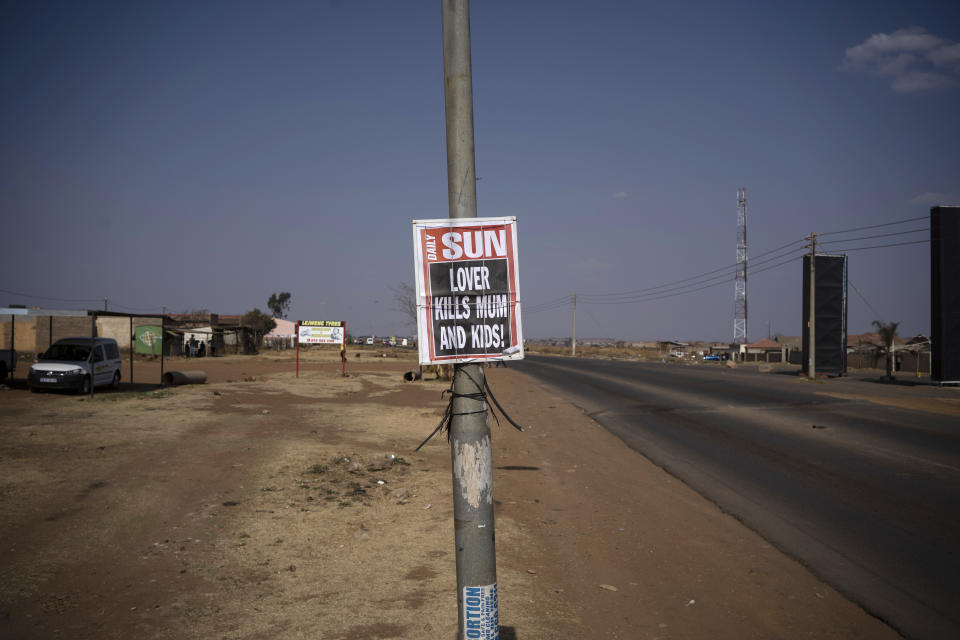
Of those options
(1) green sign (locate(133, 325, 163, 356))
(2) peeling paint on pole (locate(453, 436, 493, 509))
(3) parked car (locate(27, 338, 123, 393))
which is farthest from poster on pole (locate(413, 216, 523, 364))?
(1) green sign (locate(133, 325, 163, 356))

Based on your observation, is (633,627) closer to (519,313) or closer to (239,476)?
(519,313)

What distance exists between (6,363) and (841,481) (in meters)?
26.5

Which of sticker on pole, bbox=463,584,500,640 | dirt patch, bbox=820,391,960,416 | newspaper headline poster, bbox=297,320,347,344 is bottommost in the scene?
dirt patch, bbox=820,391,960,416

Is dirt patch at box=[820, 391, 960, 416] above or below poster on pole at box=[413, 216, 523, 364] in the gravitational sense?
below

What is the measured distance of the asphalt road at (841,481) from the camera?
5.45m

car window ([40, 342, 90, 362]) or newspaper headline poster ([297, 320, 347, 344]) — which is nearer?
car window ([40, 342, 90, 362])

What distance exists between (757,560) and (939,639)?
5.62 ft

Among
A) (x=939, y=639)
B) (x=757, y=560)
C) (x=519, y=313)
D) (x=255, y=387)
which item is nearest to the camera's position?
(x=519, y=313)

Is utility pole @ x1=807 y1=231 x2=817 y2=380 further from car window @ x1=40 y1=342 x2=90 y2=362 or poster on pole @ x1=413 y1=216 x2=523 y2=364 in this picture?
poster on pole @ x1=413 y1=216 x2=523 y2=364

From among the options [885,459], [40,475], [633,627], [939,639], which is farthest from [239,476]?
[885,459]

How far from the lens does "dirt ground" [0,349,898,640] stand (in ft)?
15.3

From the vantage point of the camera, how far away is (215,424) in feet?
45.8

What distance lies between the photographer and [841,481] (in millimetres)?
9203

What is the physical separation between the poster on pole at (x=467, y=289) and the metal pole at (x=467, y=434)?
11 cm
